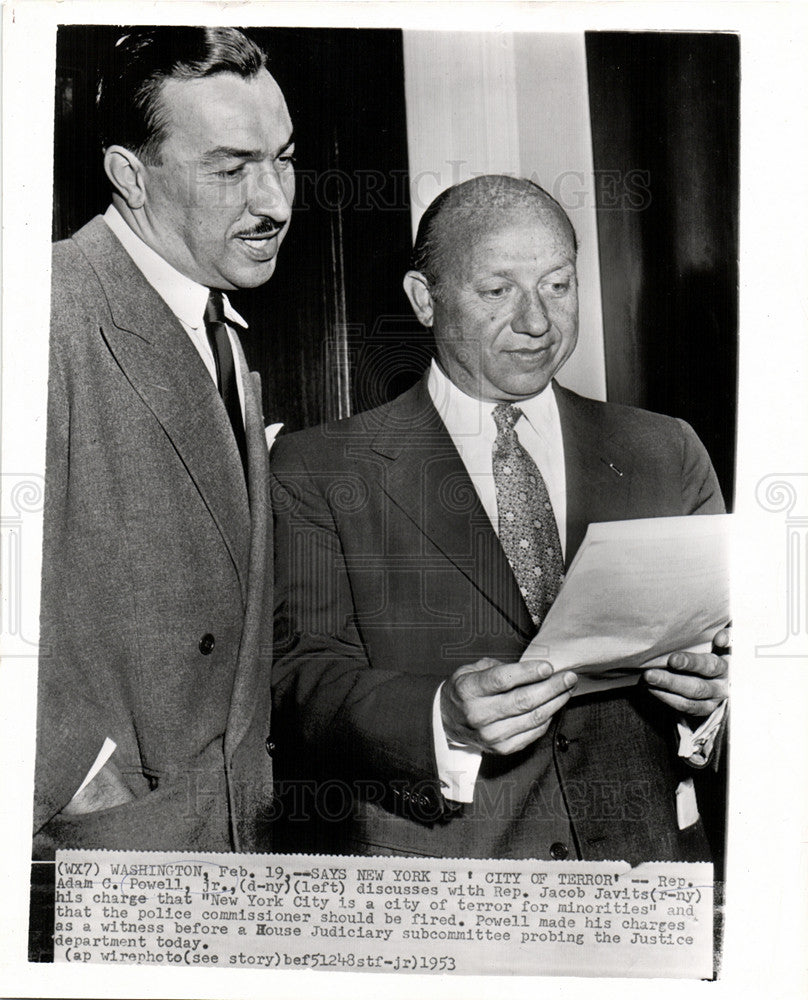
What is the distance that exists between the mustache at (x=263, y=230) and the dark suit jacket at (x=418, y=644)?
0.39 meters

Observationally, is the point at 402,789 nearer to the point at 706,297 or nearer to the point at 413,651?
the point at 413,651

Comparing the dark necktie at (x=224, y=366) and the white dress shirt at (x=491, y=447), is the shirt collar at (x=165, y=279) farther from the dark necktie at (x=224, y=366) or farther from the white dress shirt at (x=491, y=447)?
the white dress shirt at (x=491, y=447)

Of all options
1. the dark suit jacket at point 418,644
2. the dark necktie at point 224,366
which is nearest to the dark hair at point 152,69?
the dark necktie at point 224,366

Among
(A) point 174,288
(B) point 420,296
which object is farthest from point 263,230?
(B) point 420,296

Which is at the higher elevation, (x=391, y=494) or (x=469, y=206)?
(x=469, y=206)

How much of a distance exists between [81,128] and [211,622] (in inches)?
39.0

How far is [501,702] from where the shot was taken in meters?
1.83

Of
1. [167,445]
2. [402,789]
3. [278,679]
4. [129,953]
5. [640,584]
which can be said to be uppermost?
[167,445]

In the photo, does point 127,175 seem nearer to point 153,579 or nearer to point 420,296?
point 420,296

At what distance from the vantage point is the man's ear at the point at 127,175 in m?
1.92

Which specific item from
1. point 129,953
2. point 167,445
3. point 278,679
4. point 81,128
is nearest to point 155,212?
point 81,128

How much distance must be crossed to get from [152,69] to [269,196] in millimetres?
332

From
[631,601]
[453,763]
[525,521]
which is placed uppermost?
[525,521]

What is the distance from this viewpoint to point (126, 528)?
1.89m
